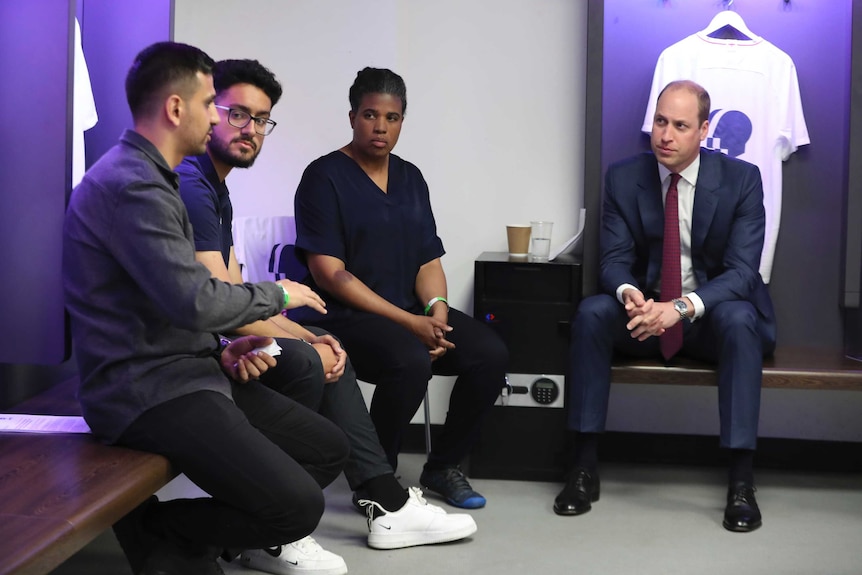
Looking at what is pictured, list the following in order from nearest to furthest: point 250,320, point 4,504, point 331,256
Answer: point 4,504 < point 250,320 < point 331,256

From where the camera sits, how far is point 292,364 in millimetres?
2521

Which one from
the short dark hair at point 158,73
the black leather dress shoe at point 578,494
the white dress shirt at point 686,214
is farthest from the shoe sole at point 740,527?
the short dark hair at point 158,73

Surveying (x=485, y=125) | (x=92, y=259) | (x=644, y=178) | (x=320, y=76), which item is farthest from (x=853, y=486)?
(x=92, y=259)

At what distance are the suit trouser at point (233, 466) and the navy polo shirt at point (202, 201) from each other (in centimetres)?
38

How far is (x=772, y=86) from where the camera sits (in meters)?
3.62

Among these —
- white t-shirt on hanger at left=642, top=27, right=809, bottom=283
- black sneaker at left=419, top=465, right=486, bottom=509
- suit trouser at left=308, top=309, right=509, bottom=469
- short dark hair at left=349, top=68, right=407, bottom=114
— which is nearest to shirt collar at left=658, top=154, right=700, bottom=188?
white t-shirt on hanger at left=642, top=27, right=809, bottom=283

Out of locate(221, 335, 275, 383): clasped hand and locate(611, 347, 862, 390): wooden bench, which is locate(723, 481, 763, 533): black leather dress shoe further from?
locate(221, 335, 275, 383): clasped hand

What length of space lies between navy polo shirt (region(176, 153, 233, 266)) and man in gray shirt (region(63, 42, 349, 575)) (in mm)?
332

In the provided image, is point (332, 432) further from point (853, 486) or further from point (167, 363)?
point (853, 486)

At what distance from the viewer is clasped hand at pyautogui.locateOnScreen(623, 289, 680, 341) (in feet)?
10.3

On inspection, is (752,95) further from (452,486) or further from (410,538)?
(410,538)

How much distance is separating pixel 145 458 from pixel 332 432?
555 millimetres

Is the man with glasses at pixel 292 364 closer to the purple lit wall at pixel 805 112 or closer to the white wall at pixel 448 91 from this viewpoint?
the white wall at pixel 448 91

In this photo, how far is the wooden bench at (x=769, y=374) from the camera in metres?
3.20
